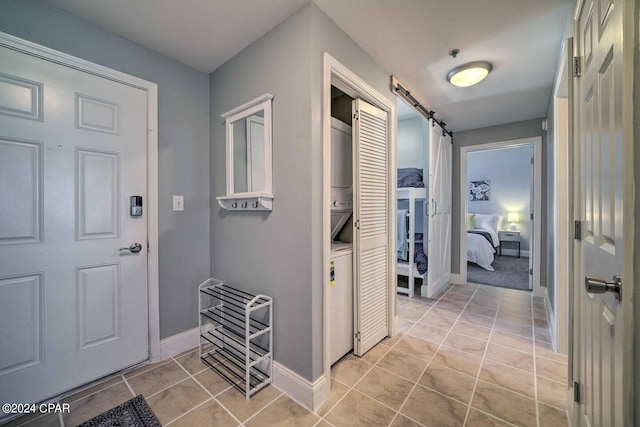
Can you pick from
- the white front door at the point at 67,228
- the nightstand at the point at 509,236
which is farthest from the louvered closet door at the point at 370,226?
the nightstand at the point at 509,236

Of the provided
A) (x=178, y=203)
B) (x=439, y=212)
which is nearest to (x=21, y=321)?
(x=178, y=203)

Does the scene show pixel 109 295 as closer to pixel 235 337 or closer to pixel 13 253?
pixel 13 253

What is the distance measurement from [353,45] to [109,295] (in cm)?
243

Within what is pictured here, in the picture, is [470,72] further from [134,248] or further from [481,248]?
[481,248]

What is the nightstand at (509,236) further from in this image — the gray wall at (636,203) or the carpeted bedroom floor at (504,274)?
the gray wall at (636,203)

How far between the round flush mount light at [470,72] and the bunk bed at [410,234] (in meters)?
1.32

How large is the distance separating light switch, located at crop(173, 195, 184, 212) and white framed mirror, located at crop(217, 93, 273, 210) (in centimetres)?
33

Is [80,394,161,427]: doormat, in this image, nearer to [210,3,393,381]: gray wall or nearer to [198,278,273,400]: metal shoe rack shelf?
[198,278,273,400]: metal shoe rack shelf

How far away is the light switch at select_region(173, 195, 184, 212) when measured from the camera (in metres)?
2.03

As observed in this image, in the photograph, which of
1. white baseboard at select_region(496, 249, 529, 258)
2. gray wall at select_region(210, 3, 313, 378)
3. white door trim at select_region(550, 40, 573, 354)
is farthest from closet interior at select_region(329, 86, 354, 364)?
white baseboard at select_region(496, 249, 529, 258)

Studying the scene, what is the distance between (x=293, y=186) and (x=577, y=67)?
1.54 meters

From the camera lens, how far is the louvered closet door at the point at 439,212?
3285 millimetres

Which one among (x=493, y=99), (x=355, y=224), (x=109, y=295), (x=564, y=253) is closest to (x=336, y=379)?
(x=355, y=224)

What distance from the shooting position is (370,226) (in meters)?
2.11
